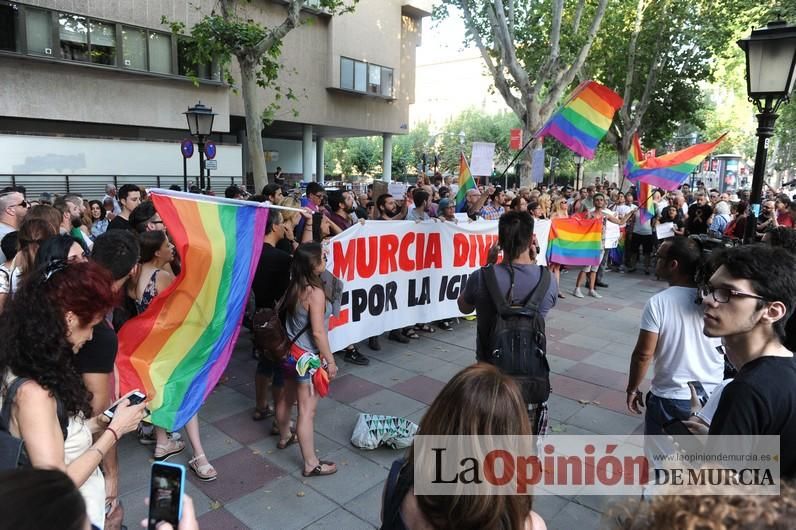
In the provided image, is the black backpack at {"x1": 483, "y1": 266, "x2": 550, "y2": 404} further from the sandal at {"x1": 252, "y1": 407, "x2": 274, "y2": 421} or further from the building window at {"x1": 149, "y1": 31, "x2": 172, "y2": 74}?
the building window at {"x1": 149, "y1": 31, "x2": 172, "y2": 74}

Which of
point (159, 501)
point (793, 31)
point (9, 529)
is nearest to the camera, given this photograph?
point (9, 529)

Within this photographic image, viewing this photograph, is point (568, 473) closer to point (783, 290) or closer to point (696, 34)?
point (783, 290)

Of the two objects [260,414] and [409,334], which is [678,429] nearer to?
[260,414]

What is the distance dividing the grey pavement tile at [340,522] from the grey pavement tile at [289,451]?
0.62 m

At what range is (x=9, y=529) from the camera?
36.0 inches

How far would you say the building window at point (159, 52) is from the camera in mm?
18453

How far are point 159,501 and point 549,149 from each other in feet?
134

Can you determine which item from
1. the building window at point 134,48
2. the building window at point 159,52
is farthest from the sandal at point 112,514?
the building window at point 159,52

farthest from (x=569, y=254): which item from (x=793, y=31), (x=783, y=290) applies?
(x=783, y=290)

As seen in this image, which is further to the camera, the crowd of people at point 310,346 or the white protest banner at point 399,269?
the white protest banner at point 399,269

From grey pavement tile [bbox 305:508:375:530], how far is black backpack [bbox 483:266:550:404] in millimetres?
1261

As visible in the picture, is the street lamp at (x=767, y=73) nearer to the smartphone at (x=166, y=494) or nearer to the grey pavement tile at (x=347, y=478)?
the grey pavement tile at (x=347, y=478)

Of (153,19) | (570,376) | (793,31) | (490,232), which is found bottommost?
(570,376)

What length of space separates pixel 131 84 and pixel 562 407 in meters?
18.8
